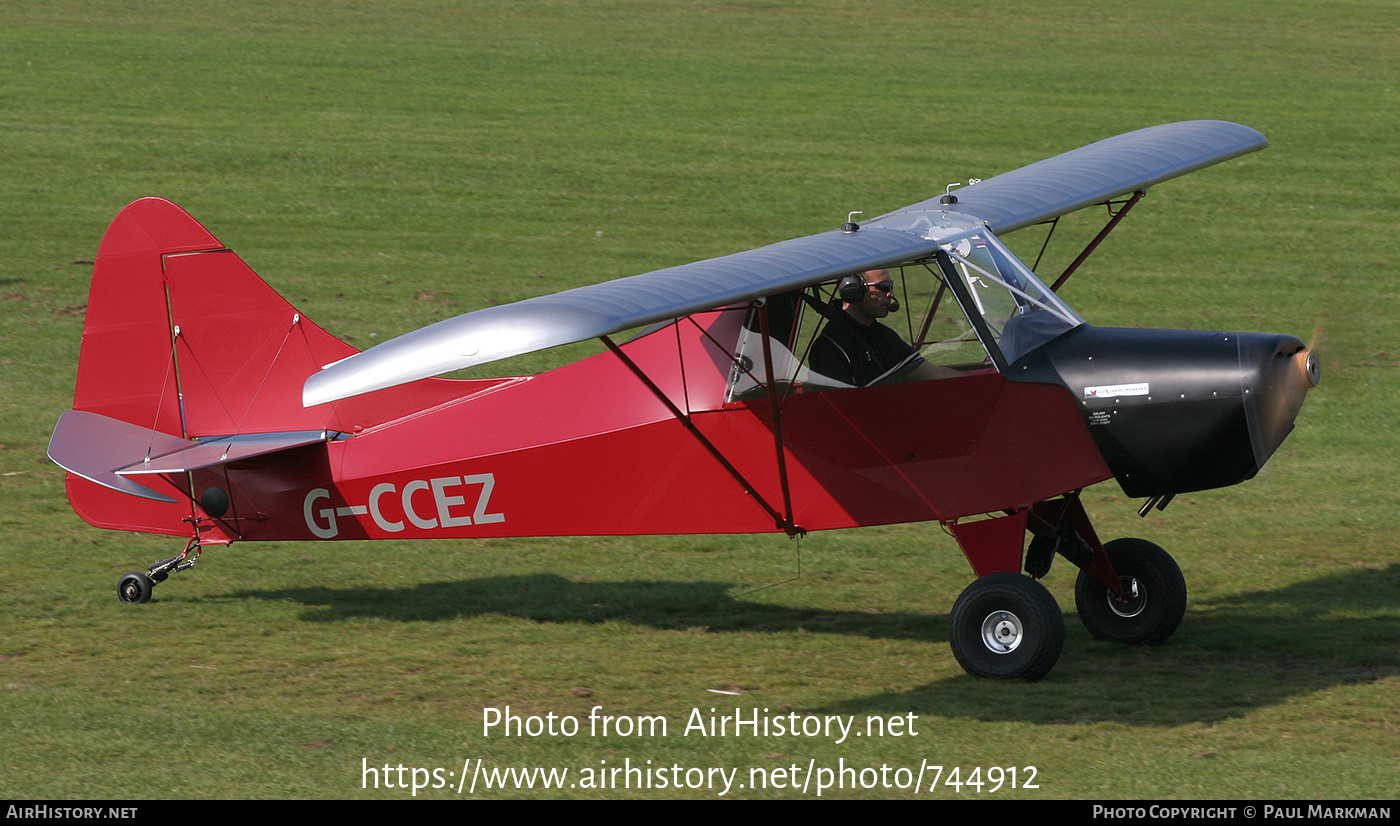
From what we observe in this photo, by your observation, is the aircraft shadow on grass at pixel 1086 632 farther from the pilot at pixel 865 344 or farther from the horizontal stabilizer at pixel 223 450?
the pilot at pixel 865 344

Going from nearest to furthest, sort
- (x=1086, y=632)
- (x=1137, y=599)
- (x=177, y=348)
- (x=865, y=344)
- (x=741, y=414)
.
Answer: (x=865, y=344), (x=741, y=414), (x=1137, y=599), (x=1086, y=632), (x=177, y=348)

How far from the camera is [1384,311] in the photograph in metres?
16.1

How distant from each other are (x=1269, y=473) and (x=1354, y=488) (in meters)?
0.67

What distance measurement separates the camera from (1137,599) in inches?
338

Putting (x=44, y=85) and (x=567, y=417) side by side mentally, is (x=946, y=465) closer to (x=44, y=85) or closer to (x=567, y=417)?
(x=567, y=417)

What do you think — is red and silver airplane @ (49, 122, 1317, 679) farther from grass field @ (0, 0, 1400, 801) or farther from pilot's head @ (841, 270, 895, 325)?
grass field @ (0, 0, 1400, 801)

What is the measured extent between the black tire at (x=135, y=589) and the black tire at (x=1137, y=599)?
5.85m

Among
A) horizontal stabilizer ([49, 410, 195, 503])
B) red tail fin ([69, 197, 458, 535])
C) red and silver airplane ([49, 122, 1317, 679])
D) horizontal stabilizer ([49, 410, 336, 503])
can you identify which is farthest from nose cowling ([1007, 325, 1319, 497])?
horizontal stabilizer ([49, 410, 195, 503])

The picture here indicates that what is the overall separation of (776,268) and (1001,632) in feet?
7.65

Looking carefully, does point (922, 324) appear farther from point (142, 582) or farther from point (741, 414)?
point (142, 582)

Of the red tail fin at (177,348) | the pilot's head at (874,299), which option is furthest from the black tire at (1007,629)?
the red tail fin at (177,348)

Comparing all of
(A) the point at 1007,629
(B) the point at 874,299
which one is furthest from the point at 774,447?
(A) the point at 1007,629

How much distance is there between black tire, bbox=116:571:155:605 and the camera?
9359 mm

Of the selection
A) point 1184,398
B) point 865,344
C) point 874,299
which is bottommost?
point 1184,398
